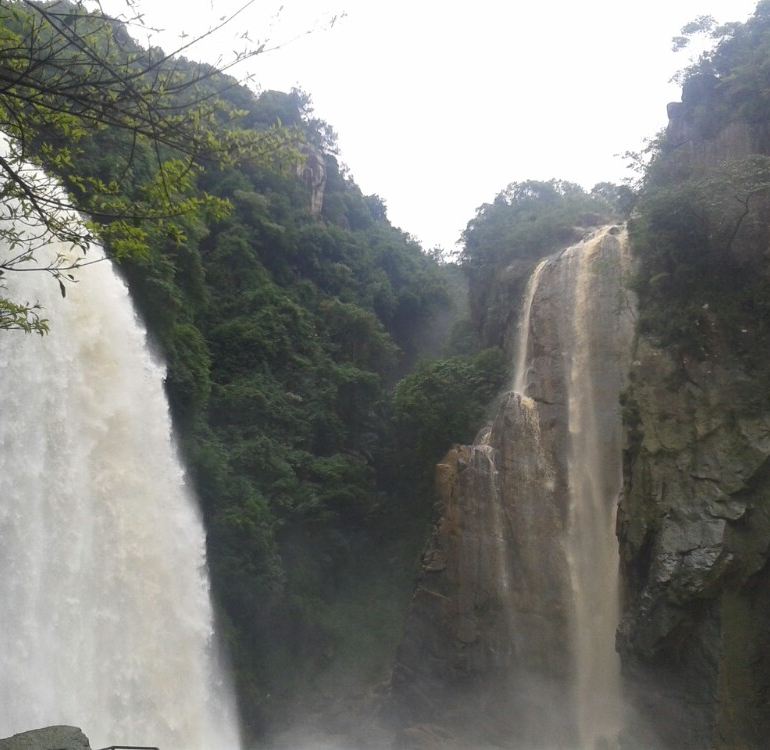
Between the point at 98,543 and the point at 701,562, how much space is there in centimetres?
834

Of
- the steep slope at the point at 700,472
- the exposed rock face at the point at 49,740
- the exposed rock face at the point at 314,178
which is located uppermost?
the exposed rock face at the point at 314,178

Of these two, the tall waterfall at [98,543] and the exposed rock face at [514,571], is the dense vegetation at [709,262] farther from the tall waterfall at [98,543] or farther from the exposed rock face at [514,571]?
the tall waterfall at [98,543]

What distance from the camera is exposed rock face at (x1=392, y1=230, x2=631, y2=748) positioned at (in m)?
12.0

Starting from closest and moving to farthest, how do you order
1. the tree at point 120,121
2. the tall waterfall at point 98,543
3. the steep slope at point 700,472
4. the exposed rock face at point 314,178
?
the tree at point 120,121 → the tall waterfall at point 98,543 → the steep slope at point 700,472 → the exposed rock face at point 314,178

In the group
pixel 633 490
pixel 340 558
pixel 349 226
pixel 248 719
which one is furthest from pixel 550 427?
pixel 349 226

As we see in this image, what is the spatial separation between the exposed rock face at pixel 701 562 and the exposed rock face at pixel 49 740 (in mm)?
7510

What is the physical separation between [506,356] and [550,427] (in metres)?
3.66

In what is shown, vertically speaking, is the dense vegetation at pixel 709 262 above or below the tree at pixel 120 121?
above

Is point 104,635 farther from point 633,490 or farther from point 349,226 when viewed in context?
point 349,226

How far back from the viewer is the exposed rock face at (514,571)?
12016mm

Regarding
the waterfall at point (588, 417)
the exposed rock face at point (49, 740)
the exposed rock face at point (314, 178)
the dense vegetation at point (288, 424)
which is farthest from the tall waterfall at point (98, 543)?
the exposed rock face at point (314, 178)

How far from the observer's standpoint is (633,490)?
11.2m

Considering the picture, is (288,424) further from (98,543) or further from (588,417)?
(98,543)

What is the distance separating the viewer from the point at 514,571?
1282 centimetres
